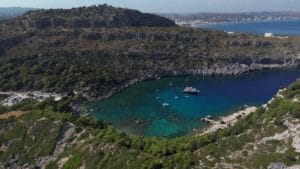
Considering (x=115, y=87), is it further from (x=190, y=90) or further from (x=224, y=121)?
(x=224, y=121)

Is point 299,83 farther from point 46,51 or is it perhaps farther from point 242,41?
point 242,41

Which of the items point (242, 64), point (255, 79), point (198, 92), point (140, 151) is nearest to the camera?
point (140, 151)

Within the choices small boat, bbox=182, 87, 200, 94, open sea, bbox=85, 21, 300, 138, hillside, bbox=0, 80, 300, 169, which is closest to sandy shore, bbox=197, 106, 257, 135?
open sea, bbox=85, 21, 300, 138

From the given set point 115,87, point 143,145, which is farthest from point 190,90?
point 143,145

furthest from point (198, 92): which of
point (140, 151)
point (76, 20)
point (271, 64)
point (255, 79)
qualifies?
point (76, 20)

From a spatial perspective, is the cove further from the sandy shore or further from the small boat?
the sandy shore

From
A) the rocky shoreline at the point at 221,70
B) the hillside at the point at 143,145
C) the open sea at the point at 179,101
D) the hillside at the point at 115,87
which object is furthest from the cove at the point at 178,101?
the hillside at the point at 143,145

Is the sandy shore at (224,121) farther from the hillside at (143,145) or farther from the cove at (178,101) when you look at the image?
the hillside at (143,145)
